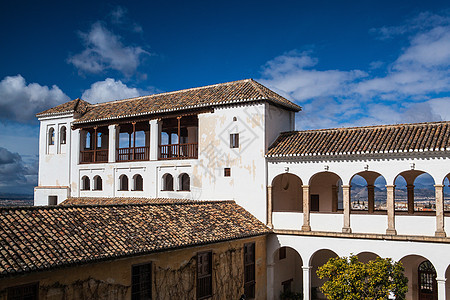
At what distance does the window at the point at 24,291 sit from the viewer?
465 inches

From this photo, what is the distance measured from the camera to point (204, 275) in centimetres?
1833

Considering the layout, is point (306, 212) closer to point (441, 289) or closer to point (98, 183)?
point (441, 289)

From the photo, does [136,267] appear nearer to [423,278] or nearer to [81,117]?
[423,278]

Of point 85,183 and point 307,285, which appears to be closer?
point 307,285

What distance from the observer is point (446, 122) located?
20.4 meters

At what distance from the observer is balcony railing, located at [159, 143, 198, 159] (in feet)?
86.6

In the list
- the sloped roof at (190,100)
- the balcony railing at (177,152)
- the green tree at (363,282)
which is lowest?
the green tree at (363,282)

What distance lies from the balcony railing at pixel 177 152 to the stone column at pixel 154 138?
312 millimetres

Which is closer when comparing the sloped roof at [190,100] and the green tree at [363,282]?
the green tree at [363,282]

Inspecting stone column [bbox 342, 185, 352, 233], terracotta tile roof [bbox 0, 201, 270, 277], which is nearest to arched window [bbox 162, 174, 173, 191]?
terracotta tile roof [bbox 0, 201, 270, 277]

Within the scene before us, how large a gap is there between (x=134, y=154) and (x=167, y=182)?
2.61 metres

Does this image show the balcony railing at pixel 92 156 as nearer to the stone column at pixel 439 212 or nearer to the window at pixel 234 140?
the window at pixel 234 140

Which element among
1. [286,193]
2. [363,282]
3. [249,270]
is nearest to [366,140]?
[286,193]

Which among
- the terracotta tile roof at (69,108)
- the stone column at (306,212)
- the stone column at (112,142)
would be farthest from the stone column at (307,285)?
the terracotta tile roof at (69,108)
